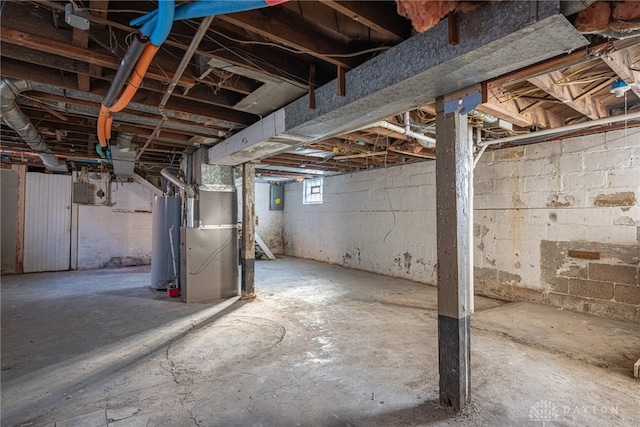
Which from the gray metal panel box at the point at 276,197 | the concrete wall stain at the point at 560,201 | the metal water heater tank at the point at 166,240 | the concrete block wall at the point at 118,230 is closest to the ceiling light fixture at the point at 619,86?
the concrete wall stain at the point at 560,201

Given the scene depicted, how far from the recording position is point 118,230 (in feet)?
22.8

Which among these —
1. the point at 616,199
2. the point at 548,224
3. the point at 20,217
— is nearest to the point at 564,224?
the point at 548,224

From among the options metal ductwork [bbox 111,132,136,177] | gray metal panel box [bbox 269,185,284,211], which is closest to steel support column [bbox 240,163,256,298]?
metal ductwork [bbox 111,132,136,177]

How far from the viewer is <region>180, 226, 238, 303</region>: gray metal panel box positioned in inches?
159

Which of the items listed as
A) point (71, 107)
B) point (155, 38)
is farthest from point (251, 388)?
point (71, 107)

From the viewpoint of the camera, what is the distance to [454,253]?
1787 millimetres

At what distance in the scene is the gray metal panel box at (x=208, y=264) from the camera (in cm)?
403

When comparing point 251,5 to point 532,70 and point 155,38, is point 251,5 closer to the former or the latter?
point 155,38

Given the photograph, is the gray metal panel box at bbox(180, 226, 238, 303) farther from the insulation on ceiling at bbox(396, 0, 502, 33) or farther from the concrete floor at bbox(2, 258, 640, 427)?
the insulation on ceiling at bbox(396, 0, 502, 33)

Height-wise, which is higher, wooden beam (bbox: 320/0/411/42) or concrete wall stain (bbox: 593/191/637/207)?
wooden beam (bbox: 320/0/411/42)

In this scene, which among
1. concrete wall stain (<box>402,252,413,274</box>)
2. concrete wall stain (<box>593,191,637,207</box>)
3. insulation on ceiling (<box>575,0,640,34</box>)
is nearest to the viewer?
insulation on ceiling (<box>575,0,640,34</box>)

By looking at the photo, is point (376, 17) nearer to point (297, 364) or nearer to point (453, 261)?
point (453, 261)

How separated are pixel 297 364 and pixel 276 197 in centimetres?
643

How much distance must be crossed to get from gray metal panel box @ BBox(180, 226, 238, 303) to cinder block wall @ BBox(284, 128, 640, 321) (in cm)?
277
